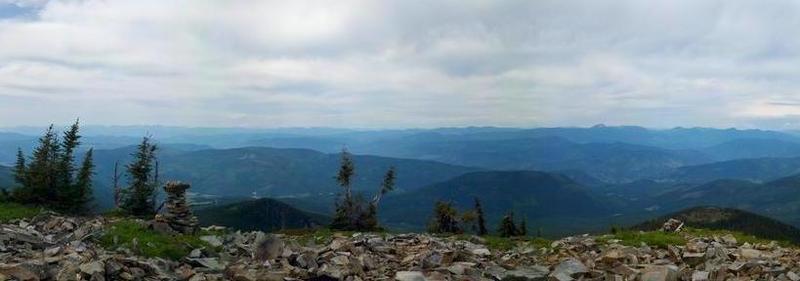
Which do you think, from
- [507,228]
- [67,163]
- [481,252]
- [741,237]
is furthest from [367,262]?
[507,228]

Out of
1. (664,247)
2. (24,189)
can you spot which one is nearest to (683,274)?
(664,247)

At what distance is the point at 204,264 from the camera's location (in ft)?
67.0

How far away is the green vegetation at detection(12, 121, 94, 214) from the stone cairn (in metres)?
31.0

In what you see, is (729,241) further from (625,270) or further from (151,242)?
(151,242)

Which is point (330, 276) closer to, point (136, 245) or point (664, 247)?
point (136, 245)

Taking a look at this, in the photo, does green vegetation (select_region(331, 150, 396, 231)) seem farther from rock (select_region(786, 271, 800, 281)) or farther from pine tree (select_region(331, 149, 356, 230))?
rock (select_region(786, 271, 800, 281))

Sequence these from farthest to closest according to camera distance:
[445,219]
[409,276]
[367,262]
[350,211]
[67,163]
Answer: [445,219] < [350,211] < [67,163] < [367,262] < [409,276]

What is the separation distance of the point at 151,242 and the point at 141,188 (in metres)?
51.3

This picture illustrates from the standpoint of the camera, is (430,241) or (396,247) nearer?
(396,247)

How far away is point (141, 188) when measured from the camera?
70.3m

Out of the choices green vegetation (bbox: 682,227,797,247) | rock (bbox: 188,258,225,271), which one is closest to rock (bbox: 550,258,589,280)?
rock (bbox: 188,258,225,271)

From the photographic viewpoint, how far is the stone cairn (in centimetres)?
2833

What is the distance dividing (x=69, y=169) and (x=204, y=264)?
2257 inches

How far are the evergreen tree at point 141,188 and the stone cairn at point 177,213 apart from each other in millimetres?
41659
